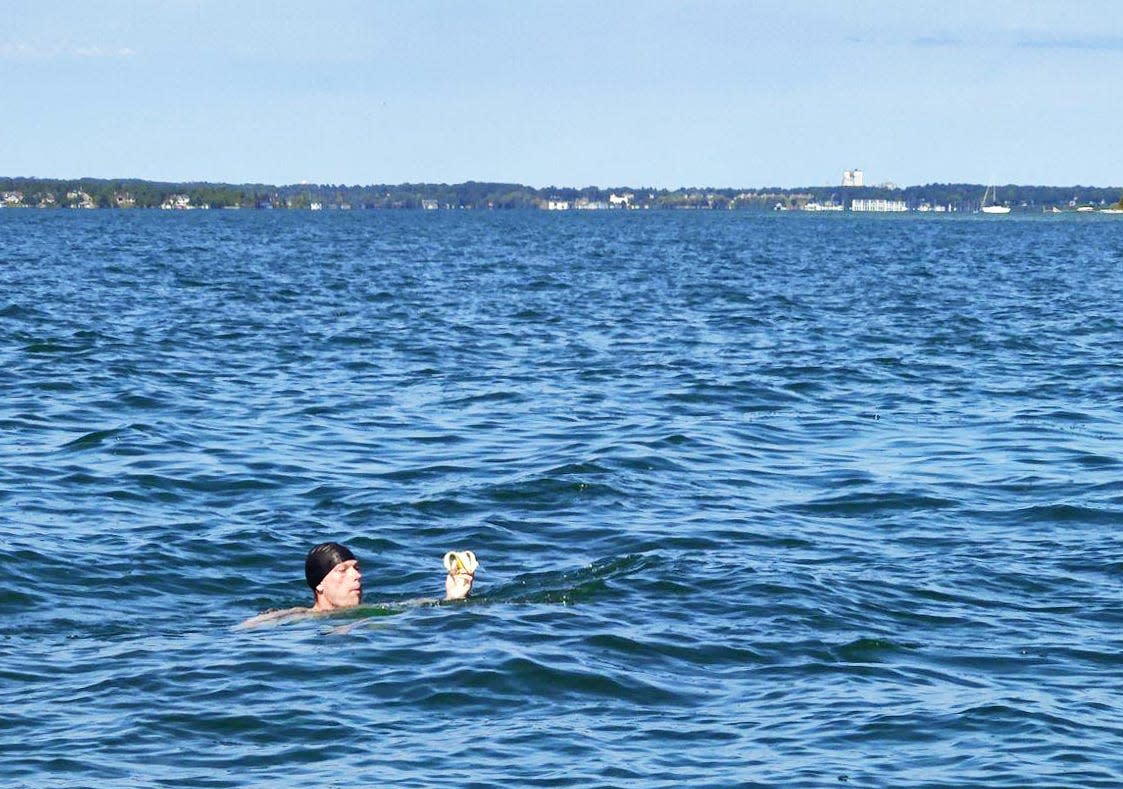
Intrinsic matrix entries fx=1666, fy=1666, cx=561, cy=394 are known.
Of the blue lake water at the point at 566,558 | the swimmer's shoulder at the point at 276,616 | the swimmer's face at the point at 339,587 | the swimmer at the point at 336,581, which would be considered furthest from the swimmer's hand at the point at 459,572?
the swimmer's shoulder at the point at 276,616

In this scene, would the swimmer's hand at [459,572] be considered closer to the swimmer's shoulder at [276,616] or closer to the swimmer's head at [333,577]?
the swimmer's head at [333,577]

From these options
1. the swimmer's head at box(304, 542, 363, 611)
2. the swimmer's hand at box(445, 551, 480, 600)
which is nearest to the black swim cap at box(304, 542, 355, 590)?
the swimmer's head at box(304, 542, 363, 611)

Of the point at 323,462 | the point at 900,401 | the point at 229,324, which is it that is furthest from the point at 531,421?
the point at 229,324

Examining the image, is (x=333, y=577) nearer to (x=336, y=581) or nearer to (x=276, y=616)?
(x=336, y=581)

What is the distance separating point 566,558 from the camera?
1505cm

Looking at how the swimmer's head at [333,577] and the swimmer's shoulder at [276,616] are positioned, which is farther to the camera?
the swimmer's head at [333,577]

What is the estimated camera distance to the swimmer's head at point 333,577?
42.4ft

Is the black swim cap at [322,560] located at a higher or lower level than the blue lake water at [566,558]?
higher

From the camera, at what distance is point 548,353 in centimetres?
3212

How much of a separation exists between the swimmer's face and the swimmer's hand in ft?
2.40

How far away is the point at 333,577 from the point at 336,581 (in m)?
0.04

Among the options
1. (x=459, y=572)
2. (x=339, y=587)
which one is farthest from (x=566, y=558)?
(x=339, y=587)

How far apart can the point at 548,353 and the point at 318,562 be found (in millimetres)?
19341

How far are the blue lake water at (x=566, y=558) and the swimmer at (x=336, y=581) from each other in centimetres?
26
